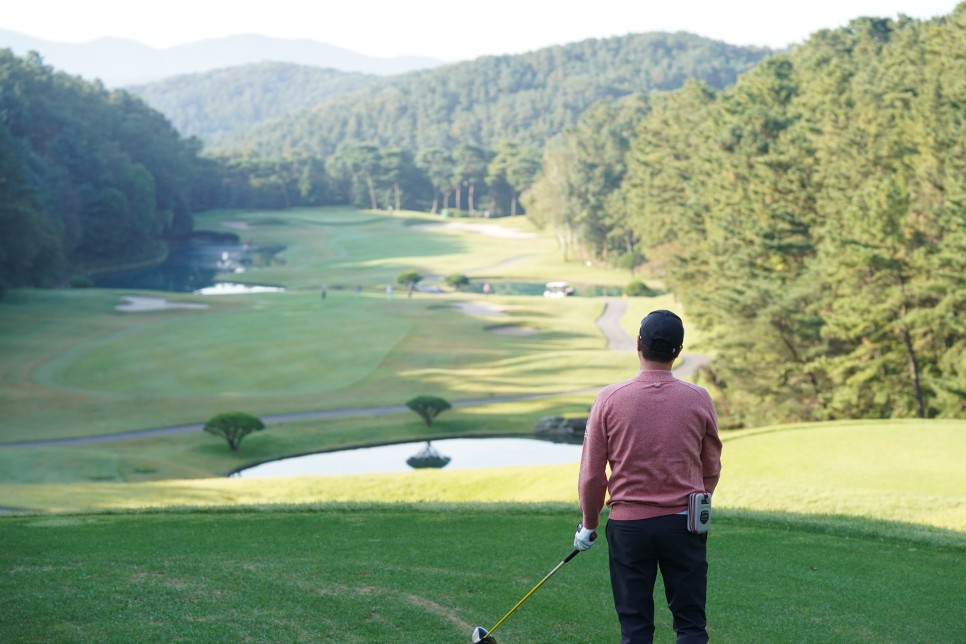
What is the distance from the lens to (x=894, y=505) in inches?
655

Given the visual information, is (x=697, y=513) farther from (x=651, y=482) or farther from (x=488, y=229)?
(x=488, y=229)

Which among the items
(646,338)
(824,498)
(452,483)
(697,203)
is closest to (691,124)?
(697,203)

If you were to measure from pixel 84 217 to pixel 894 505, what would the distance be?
94.3 metres

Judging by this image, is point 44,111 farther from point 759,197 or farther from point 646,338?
point 646,338

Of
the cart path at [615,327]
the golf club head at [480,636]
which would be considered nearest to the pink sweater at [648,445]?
the golf club head at [480,636]

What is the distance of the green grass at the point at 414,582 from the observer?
8508mm

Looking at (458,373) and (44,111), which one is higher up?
(44,111)

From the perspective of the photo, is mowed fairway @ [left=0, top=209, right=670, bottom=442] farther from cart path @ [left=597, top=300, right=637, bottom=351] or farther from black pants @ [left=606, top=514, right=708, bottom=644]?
black pants @ [left=606, top=514, right=708, bottom=644]

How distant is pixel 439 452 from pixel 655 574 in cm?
3401

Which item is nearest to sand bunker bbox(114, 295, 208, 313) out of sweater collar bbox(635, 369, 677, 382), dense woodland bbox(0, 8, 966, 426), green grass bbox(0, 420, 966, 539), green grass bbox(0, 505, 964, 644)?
dense woodland bbox(0, 8, 966, 426)

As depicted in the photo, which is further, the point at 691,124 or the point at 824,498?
the point at 691,124

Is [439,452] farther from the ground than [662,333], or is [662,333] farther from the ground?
[662,333]

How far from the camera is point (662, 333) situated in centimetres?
641

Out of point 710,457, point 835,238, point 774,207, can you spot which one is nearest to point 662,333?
point 710,457
